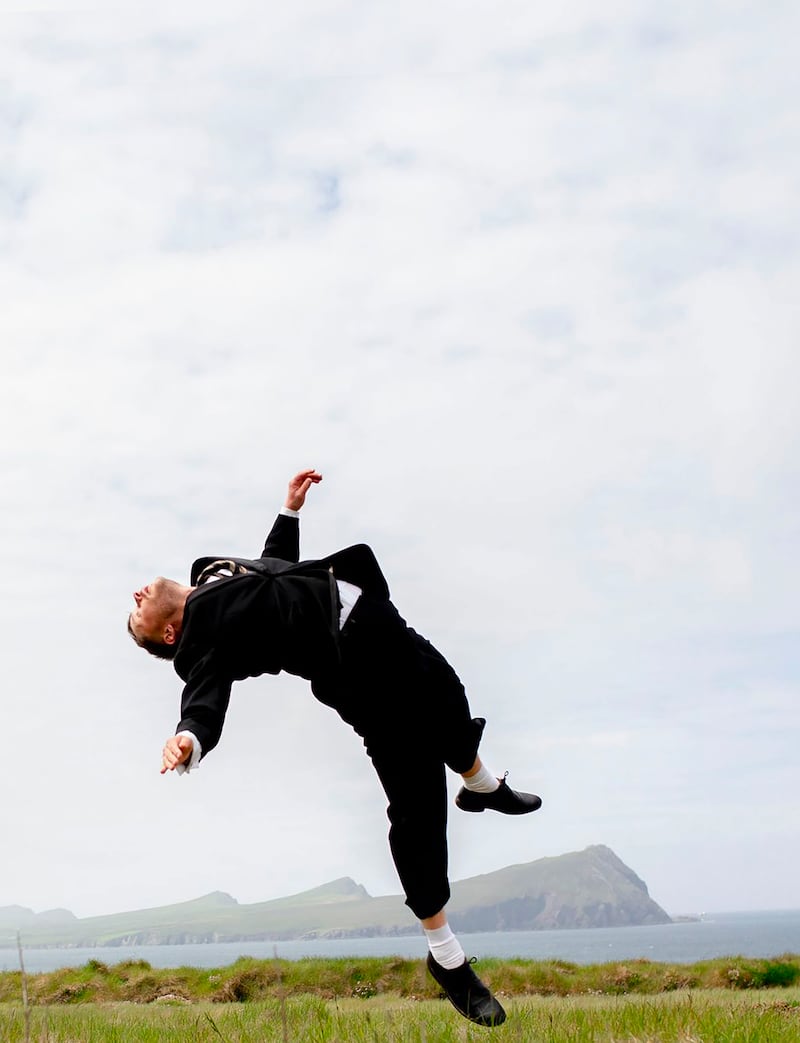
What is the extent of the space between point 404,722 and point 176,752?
4.20ft

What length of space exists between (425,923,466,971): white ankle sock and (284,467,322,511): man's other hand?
2.41 m

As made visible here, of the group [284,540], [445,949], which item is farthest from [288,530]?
[445,949]

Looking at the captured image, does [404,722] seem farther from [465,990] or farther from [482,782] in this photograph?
[465,990]

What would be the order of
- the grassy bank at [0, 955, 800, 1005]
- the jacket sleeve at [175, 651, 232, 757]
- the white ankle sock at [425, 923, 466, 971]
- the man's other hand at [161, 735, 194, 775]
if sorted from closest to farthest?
the man's other hand at [161, 735, 194, 775] → the jacket sleeve at [175, 651, 232, 757] → the white ankle sock at [425, 923, 466, 971] → the grassy bank at [0, 955, 800, 1005]

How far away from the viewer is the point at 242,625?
489 centimetres

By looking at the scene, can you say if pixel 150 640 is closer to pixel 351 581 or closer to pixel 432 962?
pixel 351 581

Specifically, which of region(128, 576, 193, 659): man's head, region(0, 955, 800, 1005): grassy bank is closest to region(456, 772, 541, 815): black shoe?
region(128, 576, 193, 659): man's head

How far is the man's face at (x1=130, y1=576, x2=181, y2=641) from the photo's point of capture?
504 cm

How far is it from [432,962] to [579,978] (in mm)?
10605

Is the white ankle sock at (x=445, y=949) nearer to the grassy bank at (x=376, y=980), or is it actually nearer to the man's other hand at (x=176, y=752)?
the man's other hand at (x=176, y=752)

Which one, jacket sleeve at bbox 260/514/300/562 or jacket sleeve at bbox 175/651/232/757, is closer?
jacket sleeve at bbox 175/651/232/757

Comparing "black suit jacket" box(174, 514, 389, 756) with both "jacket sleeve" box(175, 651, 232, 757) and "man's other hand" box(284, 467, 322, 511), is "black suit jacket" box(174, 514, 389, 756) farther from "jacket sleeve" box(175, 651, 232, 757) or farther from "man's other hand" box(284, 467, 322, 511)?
"man's other hand" box(284, 467, 322, 511)

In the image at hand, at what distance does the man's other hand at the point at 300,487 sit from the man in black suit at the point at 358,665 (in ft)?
2.30

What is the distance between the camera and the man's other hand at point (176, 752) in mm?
4160
